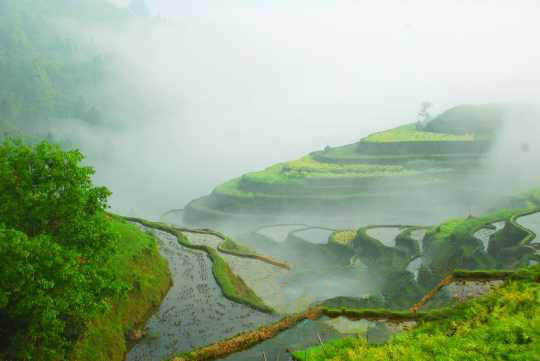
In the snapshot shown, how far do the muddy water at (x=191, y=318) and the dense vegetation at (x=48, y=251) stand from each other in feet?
16.1

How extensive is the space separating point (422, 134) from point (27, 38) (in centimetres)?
16478

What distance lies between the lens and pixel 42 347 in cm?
1495

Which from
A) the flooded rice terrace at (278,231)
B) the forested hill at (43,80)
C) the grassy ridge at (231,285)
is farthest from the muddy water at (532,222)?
the forested hill at (43,80)

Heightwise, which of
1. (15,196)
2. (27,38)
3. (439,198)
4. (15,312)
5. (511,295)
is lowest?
(439,198)

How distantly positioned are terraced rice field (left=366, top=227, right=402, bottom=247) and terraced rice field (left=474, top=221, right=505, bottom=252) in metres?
8.80

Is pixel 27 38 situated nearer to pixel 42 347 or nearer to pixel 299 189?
pixel 299 189

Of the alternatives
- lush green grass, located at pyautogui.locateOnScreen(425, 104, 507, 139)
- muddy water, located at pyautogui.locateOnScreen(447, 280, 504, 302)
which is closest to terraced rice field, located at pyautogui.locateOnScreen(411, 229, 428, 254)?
muddy water, located at pyautogui.locateOnScreen(447, 280, 504, 302)

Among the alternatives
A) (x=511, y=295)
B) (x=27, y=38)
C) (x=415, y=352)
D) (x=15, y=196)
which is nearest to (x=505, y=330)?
(x=415, y=352)

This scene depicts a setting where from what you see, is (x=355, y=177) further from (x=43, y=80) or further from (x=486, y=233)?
(x=43, y=80)

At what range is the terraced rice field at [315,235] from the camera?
5384 cm

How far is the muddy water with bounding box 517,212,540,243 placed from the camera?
119ft

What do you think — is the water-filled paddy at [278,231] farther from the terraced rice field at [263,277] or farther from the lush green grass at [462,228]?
the terraced rice field at [263,277]

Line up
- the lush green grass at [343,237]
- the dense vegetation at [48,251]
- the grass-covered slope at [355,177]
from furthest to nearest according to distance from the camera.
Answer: the grass-covered slope at [355,177], the lush green grass at [343,237], the dense vegetation at [48,251]

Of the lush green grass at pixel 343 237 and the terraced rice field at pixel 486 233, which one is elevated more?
the terraced rice field at pixel 486 233
